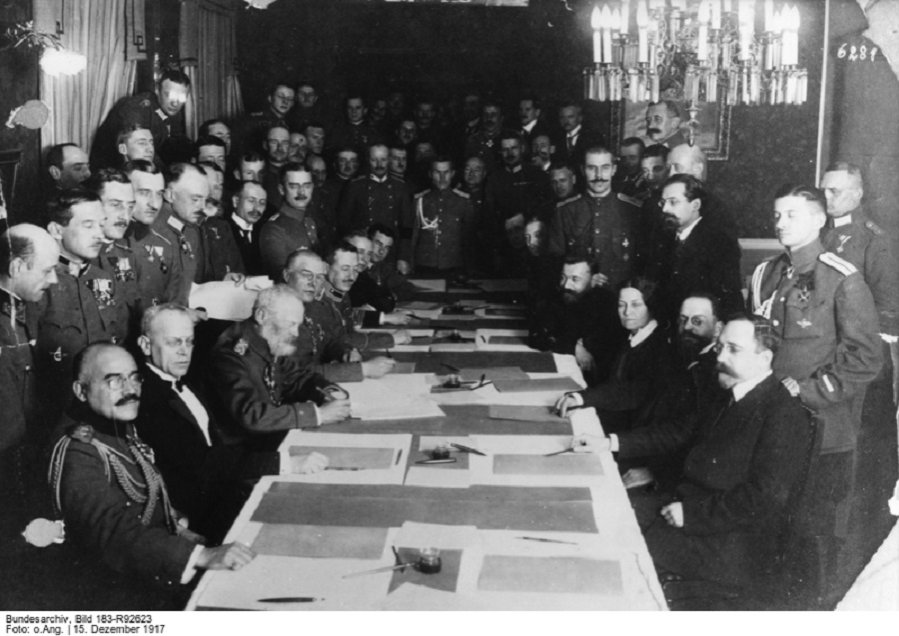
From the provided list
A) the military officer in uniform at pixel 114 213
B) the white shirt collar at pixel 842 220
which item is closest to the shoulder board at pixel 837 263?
the white shirt collar at pixel 842 220

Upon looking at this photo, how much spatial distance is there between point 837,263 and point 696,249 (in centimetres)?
92

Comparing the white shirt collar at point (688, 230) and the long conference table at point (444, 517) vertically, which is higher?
the white shirt collar at point (688, 230)

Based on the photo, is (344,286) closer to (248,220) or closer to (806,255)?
(248,220)

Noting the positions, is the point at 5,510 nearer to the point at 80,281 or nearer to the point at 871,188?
A: the point at 80,281

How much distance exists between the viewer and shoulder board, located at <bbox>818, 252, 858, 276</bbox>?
3.30 m

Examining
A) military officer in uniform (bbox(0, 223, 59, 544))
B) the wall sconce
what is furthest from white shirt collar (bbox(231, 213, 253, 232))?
military officer in uniform (bbox(0, 223, 59, 544))

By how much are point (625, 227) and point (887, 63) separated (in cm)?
166

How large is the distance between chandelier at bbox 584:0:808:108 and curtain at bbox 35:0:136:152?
262 cm

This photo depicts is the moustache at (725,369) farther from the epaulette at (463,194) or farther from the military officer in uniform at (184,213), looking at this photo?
the epaulette at (463,194)

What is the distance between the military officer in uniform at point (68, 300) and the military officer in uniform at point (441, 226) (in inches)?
131

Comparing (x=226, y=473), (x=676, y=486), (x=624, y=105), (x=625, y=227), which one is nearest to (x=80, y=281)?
(x=226, y=473)

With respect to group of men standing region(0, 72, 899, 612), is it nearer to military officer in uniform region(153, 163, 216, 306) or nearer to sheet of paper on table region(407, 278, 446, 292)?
military officer in uniform region(153, 163, 216, 306)

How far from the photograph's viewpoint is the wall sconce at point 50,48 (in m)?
3.88

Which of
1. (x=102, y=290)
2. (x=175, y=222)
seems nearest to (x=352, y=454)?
(x=102, y=290)
